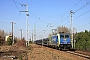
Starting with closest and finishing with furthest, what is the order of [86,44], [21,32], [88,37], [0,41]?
[86,44]
[88,37]
[0,41]
[21,32]

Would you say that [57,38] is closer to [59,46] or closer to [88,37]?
[59,46]

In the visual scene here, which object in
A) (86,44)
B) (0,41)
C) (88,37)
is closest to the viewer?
(86,44)

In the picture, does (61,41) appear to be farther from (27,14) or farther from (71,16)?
(27,14)

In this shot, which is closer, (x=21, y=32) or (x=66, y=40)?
(x=66, y=40)

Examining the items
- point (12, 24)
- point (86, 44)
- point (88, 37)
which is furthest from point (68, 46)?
point (12, 24)

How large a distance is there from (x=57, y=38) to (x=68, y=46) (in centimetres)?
274

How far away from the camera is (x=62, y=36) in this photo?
36.0 meters

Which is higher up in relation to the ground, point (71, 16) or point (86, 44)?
point (71, 16)

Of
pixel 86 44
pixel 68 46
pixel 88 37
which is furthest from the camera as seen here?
pixel 88 37

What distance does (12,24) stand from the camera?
70438 millimetres

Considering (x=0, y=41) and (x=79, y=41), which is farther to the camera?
(x=0, y=41)

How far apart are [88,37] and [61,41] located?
41.9ft

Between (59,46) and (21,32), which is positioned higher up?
(21,32)

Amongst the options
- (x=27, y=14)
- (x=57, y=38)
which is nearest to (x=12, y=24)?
(x=27, y=14)
